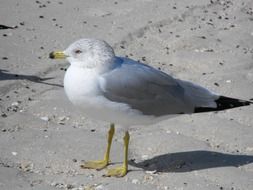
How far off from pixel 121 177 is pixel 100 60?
82cm

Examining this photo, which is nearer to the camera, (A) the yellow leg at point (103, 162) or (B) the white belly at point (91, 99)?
(B) the white belly at point (91, 99)

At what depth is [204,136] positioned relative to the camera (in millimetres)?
5500

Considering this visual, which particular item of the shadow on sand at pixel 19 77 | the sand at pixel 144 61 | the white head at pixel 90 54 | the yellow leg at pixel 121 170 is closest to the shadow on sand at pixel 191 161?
the sand at pixel 144 61

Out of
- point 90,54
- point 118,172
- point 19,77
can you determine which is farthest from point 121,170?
point 19,77

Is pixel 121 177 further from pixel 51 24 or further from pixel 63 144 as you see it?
pixel 51 24

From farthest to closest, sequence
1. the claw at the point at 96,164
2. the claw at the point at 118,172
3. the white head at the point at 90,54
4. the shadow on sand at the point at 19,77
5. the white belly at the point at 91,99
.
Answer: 1. the shadow on sand at the point at 19,77
2. the claw at the point at 96,164
3. the claw at the point at 118,172
4. the white head at the point at 90,54
5. the white belly at the point at 91,99

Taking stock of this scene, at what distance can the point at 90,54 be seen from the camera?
466 centimetres

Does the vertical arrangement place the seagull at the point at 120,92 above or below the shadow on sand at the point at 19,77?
above

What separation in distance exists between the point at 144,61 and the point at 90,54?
8.07 feet

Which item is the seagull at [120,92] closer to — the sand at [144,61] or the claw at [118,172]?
the claw at [118,172]

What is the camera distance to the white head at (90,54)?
183 inches

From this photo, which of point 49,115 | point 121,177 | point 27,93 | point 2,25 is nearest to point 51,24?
point 2,25

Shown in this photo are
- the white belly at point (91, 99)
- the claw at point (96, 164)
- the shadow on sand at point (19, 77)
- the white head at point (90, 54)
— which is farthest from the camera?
the shadow on sand at point (19, 77)

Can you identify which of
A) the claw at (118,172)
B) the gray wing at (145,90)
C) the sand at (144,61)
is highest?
the gray wing at (145,90)
